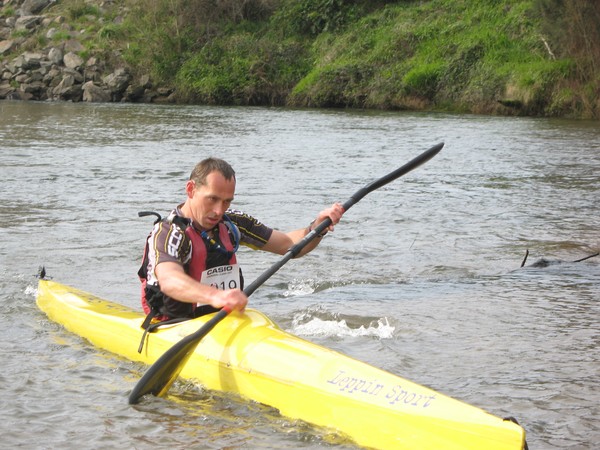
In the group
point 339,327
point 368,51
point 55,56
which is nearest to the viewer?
point 339,327

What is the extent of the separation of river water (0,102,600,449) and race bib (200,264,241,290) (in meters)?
0.56

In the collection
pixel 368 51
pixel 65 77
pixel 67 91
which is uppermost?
pixel 368 51

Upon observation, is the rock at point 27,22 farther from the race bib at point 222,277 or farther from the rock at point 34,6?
the race bib at point 222,277

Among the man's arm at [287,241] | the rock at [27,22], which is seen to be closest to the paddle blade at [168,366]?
the man's arm at [287,241]

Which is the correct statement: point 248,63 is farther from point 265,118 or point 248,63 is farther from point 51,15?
point 51,15

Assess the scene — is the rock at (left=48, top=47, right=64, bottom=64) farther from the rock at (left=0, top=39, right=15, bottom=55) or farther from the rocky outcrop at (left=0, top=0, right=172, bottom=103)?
the rock at (left=0, top=39, right=15, bottom=55)

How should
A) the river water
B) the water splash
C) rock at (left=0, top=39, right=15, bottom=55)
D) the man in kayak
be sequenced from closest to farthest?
the river water → the man in kayak → the water splash → rock at (left=0, top=39, right=15, bottom=55)

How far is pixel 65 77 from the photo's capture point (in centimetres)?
3203

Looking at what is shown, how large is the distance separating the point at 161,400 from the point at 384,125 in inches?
658

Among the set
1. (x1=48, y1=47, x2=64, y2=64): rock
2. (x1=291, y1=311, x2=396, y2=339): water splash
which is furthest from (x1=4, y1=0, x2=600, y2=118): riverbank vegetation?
(x1=291, y1=311, x2=396, y2=339): water splash

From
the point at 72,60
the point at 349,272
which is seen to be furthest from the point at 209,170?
the point at 72,60

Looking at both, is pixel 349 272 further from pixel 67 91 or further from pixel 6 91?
pixel 6 91

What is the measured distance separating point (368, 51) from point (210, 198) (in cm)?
2505

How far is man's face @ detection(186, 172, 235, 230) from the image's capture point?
456 cm
